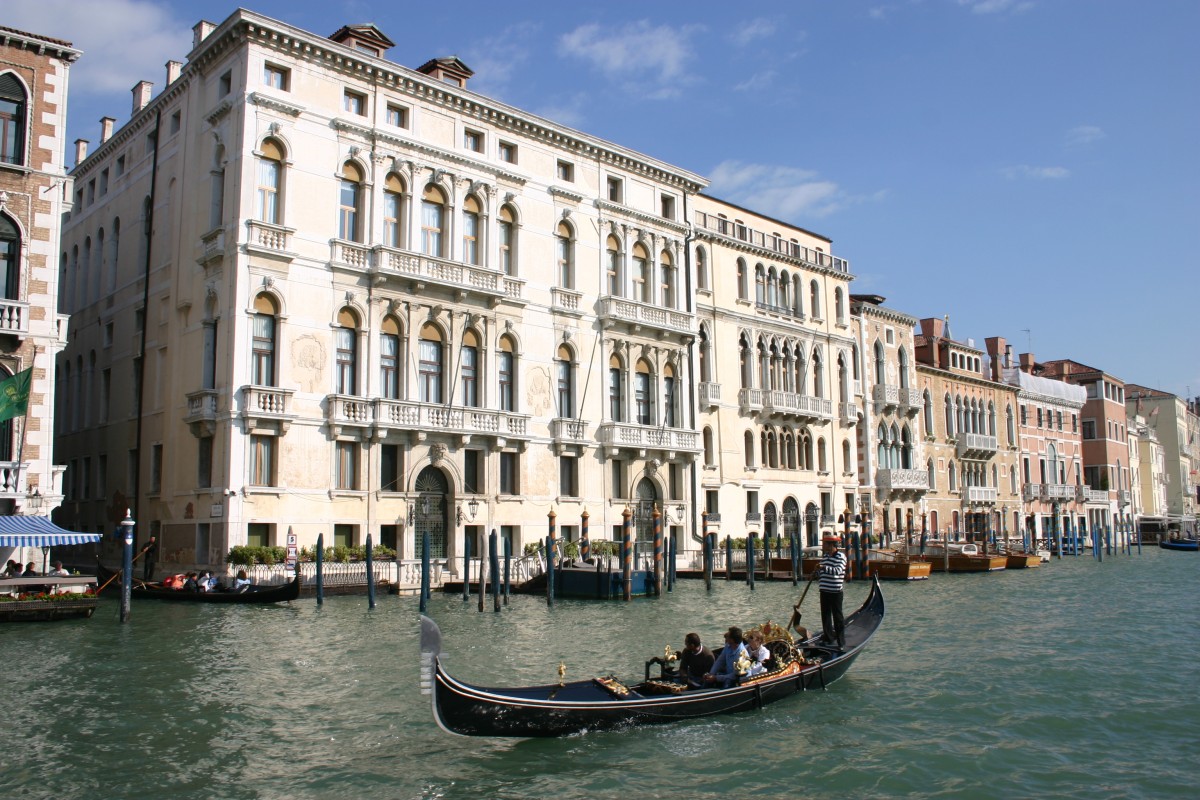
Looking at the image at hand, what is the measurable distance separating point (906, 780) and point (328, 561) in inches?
636

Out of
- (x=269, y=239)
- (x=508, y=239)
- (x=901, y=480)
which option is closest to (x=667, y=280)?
(x=508, y=239)

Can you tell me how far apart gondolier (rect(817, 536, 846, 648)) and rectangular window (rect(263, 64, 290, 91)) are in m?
17.0

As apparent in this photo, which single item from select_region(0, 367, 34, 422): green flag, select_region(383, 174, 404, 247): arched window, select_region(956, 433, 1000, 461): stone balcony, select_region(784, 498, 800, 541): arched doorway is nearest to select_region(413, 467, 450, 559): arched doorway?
select_region(383, 174, 404, 247): arched window

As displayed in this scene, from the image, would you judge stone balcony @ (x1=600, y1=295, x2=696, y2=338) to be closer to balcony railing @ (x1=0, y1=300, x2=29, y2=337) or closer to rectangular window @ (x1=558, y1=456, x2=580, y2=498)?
→ rectangular window @ (x1=558, y1=456, x2=580, y2=498)

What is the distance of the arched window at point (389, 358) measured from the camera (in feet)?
80.2

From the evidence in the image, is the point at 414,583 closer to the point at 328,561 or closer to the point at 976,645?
the point at 328,561

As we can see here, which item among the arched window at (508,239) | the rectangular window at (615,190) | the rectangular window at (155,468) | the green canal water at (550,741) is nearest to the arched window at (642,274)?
the rectangular window at (615,190)

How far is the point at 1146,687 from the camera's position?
40.9 feet

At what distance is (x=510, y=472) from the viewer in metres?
26.9

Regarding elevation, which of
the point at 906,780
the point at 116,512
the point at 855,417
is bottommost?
the point at 906,780

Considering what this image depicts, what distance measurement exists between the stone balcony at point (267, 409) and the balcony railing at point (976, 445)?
33.4 meters

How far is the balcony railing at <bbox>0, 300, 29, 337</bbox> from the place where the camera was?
19234 millimetres

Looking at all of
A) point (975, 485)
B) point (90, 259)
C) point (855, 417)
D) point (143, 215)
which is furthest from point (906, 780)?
point (975, 485)

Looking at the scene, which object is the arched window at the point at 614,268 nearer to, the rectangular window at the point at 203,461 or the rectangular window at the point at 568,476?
the rectangular window at the point at 568,476
